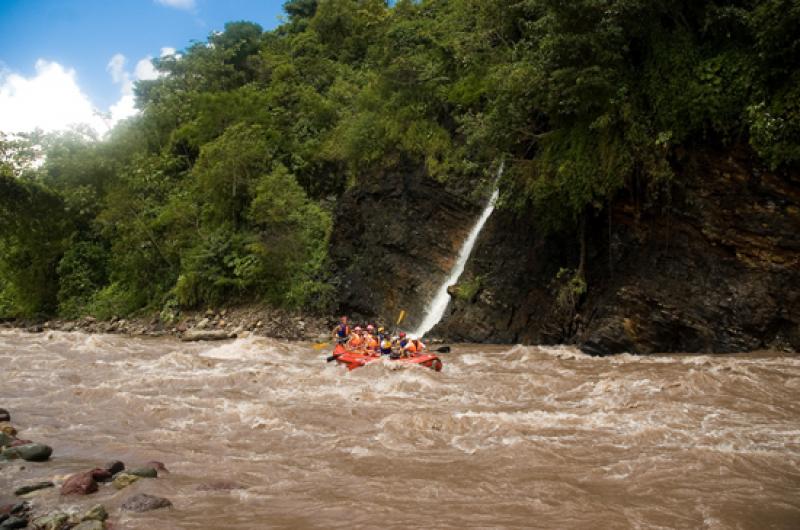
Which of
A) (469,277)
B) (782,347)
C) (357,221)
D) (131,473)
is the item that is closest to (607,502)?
(131,473)

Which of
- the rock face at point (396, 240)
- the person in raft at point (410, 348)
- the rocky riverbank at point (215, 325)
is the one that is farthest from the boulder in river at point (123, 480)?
the rocky riverbank at point (215, 325)

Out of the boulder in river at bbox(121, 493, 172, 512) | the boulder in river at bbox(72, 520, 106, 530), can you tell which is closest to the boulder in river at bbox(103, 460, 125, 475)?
the boulder in river at bbox(121, 493, 172, 512)

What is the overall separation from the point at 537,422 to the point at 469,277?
948 cm

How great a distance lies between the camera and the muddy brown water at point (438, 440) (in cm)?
507

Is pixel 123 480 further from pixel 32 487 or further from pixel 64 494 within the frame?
pixel 32 487

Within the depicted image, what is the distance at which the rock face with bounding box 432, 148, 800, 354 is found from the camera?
465 inches

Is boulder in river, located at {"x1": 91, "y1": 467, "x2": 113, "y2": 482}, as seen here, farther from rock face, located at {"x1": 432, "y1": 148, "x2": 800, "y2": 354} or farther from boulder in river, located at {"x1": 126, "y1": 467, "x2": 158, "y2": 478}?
rock face, located at {"x1": 432, "y1": 148, "x2": 800, "y2": 354}

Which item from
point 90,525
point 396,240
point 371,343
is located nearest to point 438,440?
point 90,525

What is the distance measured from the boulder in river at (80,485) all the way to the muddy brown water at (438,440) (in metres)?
0.11

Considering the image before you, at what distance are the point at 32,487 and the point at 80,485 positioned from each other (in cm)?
46

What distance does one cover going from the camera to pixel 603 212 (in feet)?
47.3

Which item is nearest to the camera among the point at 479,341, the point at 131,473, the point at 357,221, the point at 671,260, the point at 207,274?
the point at 131,473

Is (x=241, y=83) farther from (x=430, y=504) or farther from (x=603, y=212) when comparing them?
(x=430, y=504)

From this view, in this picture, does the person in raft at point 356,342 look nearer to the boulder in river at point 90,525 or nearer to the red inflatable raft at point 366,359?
the red inflatable raft at point 366,359
